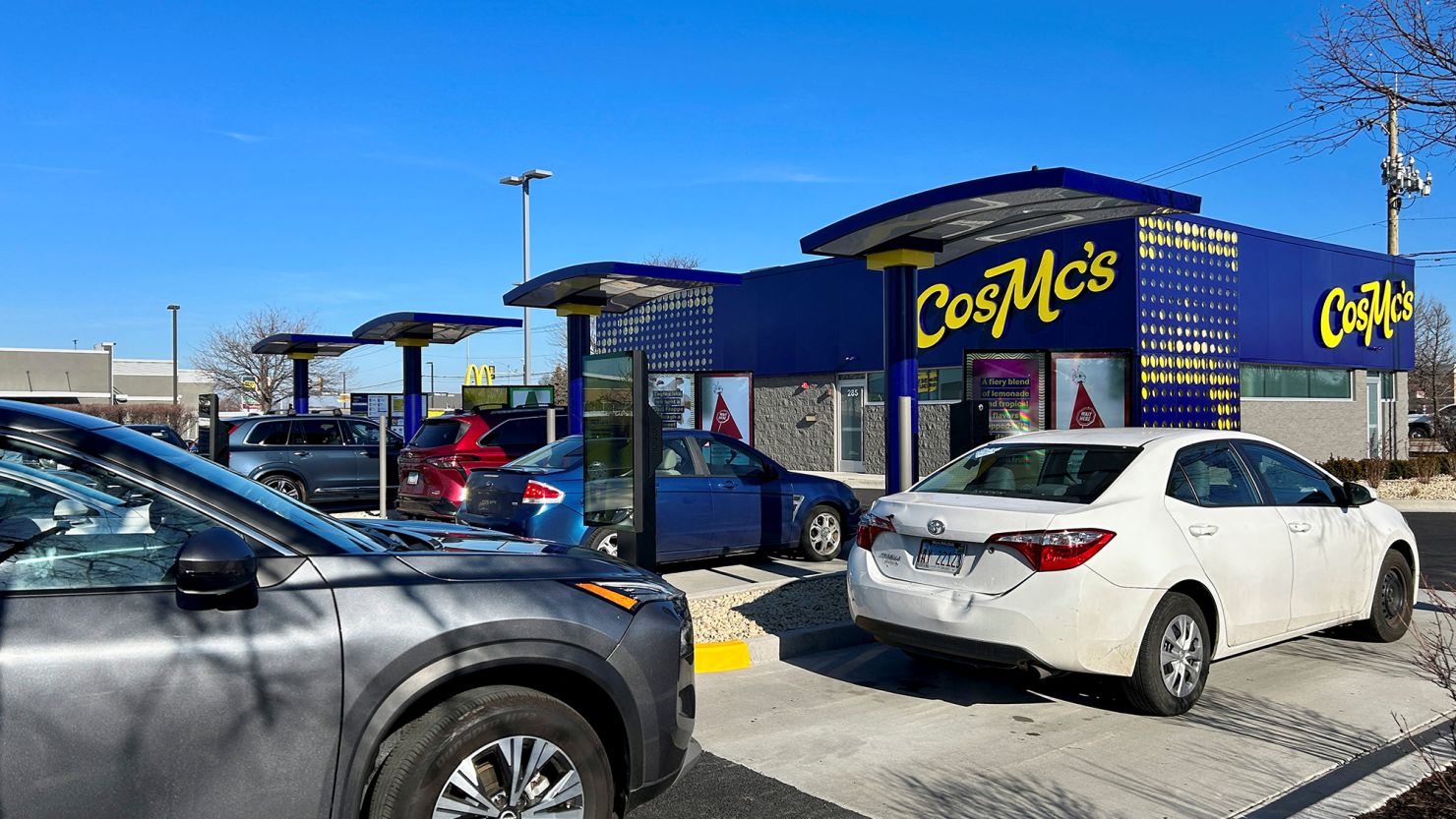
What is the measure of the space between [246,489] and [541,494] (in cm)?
582

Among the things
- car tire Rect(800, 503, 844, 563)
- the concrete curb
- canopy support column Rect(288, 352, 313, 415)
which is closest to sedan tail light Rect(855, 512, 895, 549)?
the concrete curb

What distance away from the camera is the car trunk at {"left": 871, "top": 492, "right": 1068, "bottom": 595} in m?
5.48

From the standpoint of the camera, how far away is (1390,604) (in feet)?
24.0

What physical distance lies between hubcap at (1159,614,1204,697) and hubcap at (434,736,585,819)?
3.58 metres

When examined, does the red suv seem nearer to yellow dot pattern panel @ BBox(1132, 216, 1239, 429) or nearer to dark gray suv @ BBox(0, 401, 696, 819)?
dark gray suv @ BBox(0, 401, 696, 819)

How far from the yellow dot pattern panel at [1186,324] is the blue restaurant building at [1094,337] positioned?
0.12 ft

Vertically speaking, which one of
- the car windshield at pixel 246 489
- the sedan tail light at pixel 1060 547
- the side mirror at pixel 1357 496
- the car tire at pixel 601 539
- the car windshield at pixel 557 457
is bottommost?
the car tire at pixel 601 539

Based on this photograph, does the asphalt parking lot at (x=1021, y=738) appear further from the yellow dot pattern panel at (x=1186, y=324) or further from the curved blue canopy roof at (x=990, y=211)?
the yellow dot pattern panel at (x=1186, y=324)

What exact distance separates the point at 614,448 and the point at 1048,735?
3634 millimetres

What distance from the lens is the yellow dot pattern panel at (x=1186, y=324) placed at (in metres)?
18.8

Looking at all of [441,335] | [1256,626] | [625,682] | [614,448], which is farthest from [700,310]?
[625,682]

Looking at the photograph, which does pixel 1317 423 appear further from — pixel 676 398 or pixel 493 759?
pixel 493 759

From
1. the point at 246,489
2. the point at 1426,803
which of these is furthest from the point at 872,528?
the point at 246,489

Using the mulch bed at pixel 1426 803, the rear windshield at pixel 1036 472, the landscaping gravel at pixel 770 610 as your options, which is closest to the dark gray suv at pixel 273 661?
the mulch bed at pixel 1426 803
